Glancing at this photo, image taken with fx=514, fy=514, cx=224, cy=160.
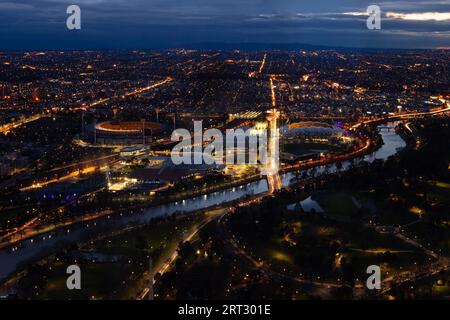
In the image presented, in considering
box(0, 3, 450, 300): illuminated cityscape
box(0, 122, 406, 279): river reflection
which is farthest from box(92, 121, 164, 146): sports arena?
box(0, 122, 406, 279): river reflection

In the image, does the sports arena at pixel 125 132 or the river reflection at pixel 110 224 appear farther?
the sports arena at pixel 125 132

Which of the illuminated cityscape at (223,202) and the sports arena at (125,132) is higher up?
the sports arena at (125,132)

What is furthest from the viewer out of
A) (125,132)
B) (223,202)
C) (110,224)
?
(125,132)

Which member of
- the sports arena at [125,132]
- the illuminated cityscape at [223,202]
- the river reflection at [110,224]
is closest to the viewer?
the illuminated cityscape at [223,202]

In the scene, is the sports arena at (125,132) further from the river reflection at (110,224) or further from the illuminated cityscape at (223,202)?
the river reflection at (110,224)

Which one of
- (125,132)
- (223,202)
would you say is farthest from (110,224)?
(125,132)

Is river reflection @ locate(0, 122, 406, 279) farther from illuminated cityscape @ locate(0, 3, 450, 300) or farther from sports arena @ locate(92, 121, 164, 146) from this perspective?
sports arena @ locate(92, 121, 164, 146)

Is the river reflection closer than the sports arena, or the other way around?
the river reflection

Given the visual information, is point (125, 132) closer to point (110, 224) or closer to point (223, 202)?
point (223, 202)

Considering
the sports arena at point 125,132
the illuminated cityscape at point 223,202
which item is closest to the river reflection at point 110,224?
the illuminated cityscape at point 223,202

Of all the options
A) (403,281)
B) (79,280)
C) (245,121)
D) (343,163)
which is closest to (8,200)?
(79,280)
